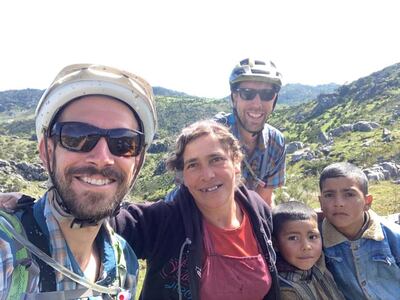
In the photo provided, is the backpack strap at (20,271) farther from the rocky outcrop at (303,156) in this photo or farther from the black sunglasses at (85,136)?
the rocky outcrop at (303,156)

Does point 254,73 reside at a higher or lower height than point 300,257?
higher

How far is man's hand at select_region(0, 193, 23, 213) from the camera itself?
7.77 feet

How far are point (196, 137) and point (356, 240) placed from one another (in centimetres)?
192

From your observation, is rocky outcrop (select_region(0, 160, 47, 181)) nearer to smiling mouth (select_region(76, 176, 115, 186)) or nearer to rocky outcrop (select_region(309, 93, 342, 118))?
rocky outcrop (select_region(309, 93, 342, 118))

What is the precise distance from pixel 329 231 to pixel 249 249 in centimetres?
111

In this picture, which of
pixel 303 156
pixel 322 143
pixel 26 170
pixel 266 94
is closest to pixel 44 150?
pixel 266 94

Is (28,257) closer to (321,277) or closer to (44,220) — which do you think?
(44,220)

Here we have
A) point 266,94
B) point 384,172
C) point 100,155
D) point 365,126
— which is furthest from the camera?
point 365,126

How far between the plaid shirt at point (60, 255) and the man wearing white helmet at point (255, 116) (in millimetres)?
2476

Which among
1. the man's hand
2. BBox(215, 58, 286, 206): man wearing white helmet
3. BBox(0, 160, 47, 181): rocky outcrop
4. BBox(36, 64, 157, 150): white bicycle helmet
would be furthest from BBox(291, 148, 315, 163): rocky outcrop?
the man's hand

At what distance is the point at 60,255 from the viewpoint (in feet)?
7.71

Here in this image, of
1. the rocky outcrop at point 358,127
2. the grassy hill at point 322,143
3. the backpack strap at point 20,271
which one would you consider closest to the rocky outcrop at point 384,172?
the grassy hill at point 322,143

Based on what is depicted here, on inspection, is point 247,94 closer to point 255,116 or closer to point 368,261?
point 255,116

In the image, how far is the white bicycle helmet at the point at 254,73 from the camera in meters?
5.09
